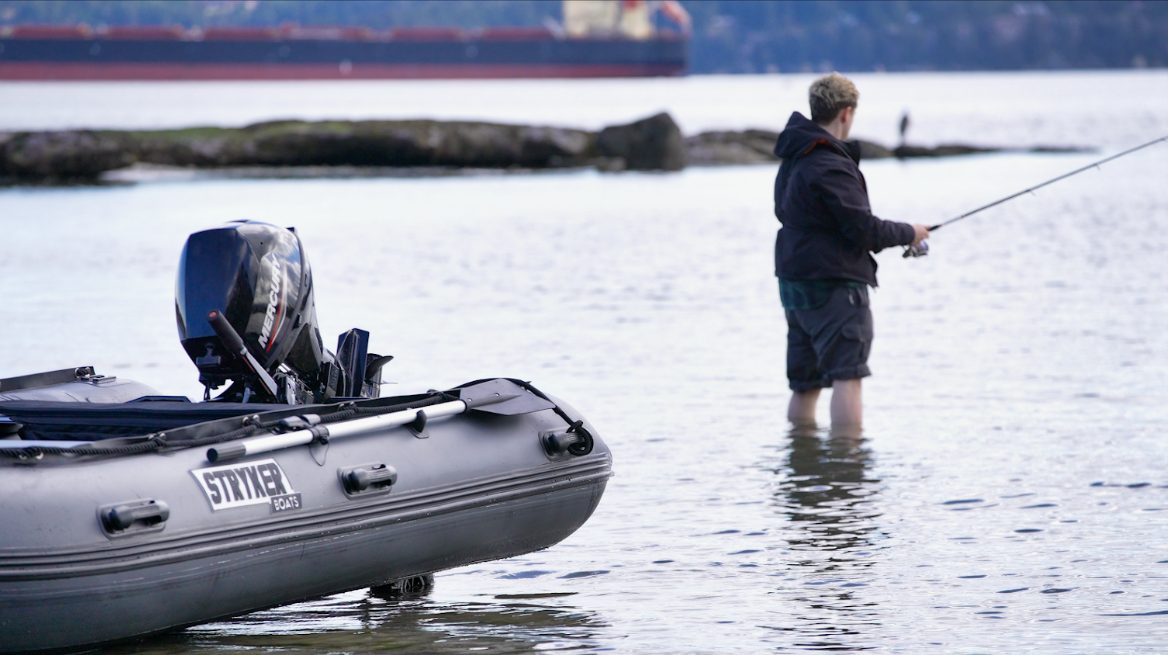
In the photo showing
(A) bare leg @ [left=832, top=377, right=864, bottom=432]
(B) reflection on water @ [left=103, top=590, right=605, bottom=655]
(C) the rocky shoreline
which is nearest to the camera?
(B) reflection on water @ [left=103, top=590, right=605, bottom=655]

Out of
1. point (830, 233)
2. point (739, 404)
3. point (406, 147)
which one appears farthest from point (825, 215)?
point (406, 147)

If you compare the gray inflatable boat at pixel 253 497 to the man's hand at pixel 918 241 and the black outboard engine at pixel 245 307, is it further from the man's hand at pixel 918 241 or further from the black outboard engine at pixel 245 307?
the man's hand at pixel 918 241

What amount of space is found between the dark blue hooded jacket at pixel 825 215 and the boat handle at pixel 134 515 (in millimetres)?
3678

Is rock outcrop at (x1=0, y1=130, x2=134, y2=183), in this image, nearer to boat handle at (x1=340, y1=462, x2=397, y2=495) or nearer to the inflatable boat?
the inflatable boat

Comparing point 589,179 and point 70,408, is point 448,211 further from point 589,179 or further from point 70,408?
point 70,408

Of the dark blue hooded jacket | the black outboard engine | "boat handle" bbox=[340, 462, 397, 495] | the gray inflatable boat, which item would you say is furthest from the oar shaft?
the dark blue hooded jacket

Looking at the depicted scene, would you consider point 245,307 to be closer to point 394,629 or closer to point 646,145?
point 394,629

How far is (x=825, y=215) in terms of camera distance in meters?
7.93

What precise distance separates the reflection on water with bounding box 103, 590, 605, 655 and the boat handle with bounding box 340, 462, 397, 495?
517mm

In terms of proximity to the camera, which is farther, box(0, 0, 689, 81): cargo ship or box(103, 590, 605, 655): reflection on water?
box(0, 0, 689, 81): cargo ship

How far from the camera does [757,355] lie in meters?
12.6

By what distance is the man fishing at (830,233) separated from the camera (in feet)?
25.7

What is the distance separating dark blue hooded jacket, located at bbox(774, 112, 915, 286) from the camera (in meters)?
7.80

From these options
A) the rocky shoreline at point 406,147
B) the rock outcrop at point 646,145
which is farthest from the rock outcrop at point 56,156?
the rock outcrop at point 646,145
